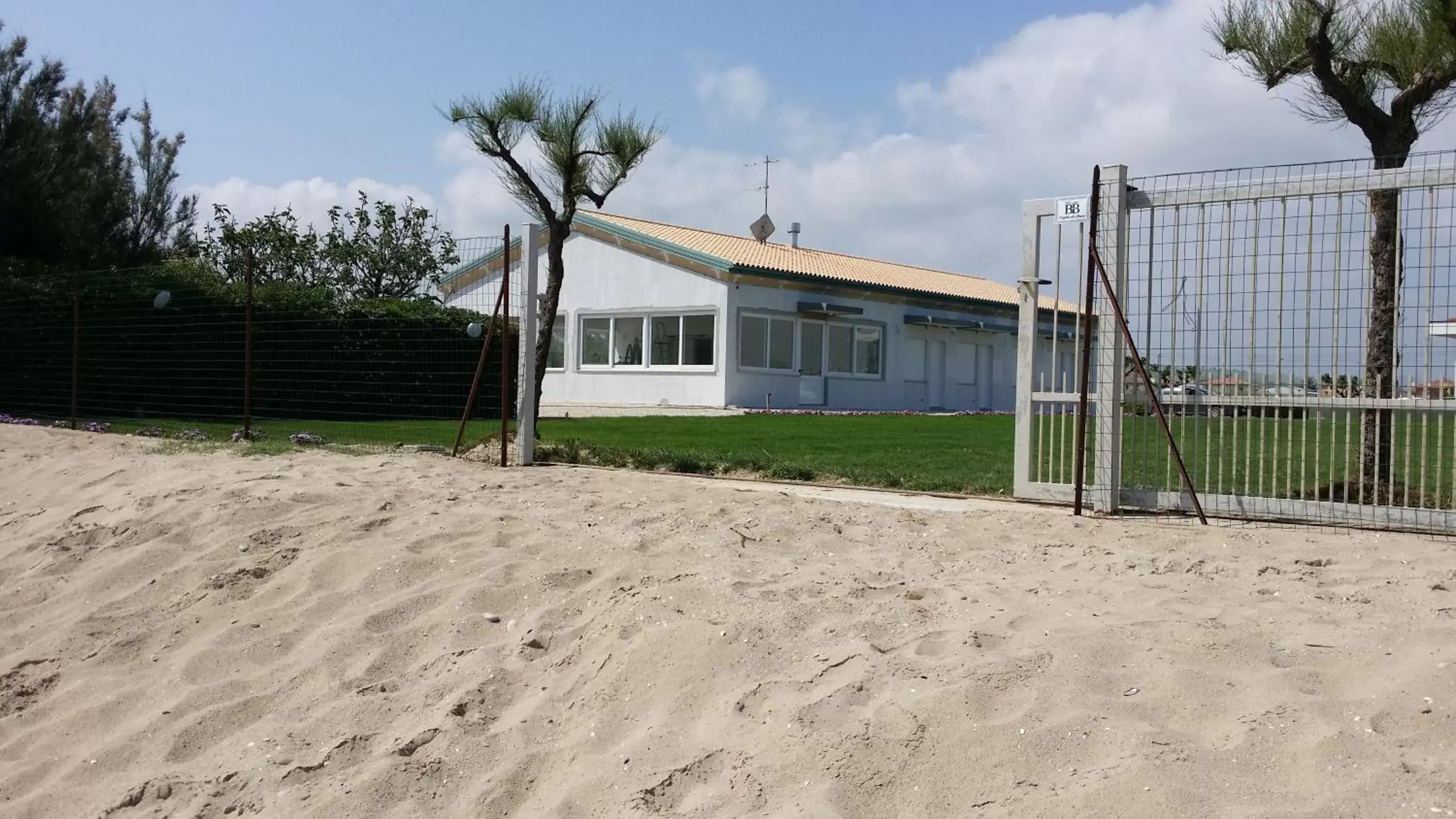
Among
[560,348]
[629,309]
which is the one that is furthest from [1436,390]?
[560,348]

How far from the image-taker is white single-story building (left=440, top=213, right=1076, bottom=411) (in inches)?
898

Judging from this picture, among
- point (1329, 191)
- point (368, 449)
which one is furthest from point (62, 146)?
point (1329, 191)

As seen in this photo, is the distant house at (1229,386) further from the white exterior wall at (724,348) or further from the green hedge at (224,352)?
the white exterior wall at (724,348)

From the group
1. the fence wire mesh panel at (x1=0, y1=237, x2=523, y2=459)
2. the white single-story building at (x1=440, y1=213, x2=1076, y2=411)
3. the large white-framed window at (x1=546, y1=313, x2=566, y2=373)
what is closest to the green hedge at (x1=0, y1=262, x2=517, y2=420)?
the fence wire mesh panel at (x1=0, y1=237, x2=523, y2=459)

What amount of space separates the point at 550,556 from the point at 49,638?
2.46 m

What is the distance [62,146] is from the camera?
2091 cm

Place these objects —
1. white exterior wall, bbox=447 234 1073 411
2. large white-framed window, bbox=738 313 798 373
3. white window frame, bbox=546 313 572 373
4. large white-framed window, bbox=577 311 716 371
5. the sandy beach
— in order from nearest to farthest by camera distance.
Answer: the sandy beach → white exterior wall, bbox=447 234 1073 411 → large white-framed window, bbox=738 313 798 373 → large white-framed window, bbox=577 311 716 371 → white window frame, bbox=546 313 572 373

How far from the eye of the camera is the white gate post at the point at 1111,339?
6.77 meters

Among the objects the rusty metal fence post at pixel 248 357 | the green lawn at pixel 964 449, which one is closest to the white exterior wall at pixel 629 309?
the green lawn at pixel 964 449

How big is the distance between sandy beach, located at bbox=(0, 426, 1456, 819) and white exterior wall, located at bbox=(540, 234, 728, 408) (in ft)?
52.7

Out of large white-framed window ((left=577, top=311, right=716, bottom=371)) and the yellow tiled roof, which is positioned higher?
the yellow tiled roof

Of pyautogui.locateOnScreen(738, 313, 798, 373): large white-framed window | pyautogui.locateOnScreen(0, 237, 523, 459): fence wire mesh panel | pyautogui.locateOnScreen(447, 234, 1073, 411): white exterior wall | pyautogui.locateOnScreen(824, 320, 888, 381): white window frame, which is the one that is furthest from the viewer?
pyautogui.locateOnScreen(824, 320, 888, 381): white window frame

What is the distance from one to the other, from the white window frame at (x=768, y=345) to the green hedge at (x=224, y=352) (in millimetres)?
8495

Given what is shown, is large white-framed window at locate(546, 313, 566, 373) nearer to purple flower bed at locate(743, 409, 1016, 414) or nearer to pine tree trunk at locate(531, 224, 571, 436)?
purple flower bed at locate(743, 409, 1016, 414)
